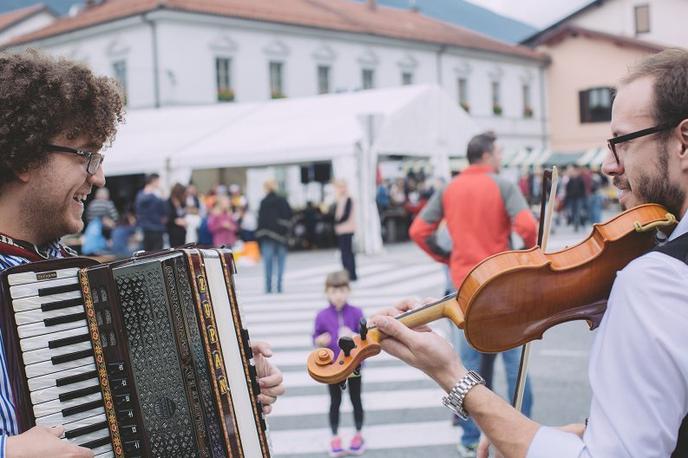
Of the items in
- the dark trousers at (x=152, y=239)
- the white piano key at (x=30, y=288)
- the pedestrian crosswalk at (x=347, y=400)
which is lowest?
the pedestrian crosswalk at (x=347, y=400)

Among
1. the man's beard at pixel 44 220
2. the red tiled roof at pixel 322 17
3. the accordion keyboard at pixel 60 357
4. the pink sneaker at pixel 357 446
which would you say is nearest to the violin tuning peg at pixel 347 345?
the accordion keyboard at pixel 60 357

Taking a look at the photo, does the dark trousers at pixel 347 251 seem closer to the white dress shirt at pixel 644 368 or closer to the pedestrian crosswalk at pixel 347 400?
the pedestrian crosswalk at pixel 347 400

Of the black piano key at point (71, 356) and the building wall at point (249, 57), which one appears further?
the building wall at point (249, 57)

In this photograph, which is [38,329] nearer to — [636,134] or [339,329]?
[636,134]

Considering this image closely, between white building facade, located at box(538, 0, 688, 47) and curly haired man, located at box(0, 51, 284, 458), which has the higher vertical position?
white building facade, located at box(538, 0, 688, 47)

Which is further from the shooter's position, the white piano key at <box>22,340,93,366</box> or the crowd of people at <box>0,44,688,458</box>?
the white piano key at <box>22,340,93,366</box>

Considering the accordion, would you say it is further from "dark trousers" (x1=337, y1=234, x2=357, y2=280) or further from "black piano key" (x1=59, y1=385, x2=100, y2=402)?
"dark trousers" (x1=337, y1=234, x2=357, y2=280)

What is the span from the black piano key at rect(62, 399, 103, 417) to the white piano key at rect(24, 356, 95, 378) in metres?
0.09

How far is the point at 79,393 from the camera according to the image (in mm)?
1826

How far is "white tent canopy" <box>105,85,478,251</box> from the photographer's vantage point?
1709 centimetres

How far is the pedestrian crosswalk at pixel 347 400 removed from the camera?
5215mm

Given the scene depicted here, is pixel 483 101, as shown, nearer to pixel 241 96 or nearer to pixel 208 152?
pixel 241 96

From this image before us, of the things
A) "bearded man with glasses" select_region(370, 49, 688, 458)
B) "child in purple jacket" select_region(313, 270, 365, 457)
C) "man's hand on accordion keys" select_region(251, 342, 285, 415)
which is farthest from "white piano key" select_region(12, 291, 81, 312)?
"child in purple jacket" select_region(313, 270, 365, 457)

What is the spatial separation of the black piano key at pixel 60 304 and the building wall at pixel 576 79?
136 feet
